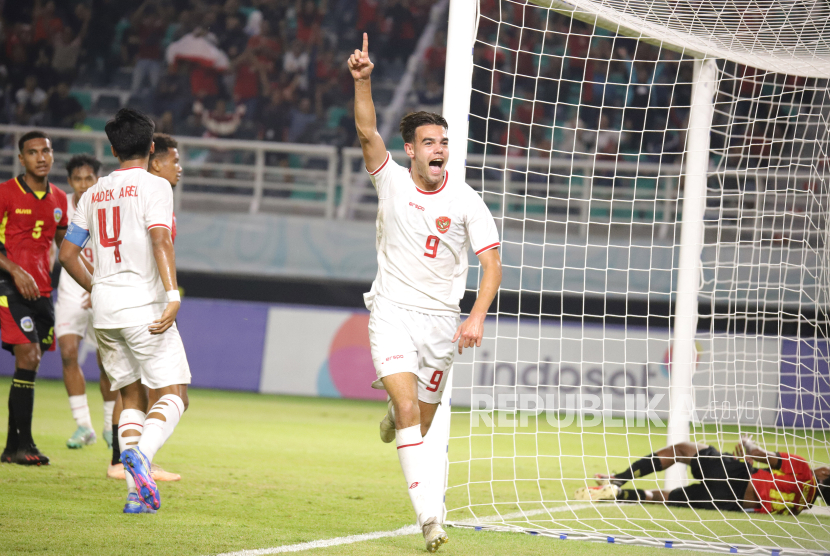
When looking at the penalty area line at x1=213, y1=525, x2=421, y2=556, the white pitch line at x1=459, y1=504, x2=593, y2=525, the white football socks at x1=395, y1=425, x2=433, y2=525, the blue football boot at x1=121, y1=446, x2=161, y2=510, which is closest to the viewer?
the penalty area line at x1=213, y1=525, x2=421, y2=556

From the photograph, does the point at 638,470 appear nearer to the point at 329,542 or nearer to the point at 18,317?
the point at 329,542

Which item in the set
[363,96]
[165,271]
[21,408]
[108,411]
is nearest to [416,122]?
[363,96]

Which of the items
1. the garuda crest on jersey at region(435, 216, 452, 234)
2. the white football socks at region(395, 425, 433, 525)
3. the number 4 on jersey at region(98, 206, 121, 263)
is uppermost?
the garuda crest on jersey at region(435, 216, 452, 234)

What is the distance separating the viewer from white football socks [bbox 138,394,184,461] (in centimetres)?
418

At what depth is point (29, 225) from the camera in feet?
19.6

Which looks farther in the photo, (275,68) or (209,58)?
(275,68)

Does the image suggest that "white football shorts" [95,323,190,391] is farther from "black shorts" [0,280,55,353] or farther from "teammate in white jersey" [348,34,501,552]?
"black shorts" [0,280,55,353]

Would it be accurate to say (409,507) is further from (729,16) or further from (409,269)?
(729,16)

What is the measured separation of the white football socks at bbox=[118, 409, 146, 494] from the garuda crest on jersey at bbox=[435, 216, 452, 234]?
6.19 feet

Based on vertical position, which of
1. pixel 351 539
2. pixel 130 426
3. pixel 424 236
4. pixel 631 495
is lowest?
pixel 631 495

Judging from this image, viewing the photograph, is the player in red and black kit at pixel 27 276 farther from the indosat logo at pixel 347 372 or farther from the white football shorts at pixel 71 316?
the indosat logo at pixel 347 372

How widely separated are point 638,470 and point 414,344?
241cm

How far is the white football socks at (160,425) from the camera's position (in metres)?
4.18

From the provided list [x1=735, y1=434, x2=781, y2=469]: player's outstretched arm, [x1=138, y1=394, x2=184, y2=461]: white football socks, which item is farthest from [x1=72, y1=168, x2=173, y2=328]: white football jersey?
[x1=735, y1=434, x2=781, y2=469]: player's outstretched arm
